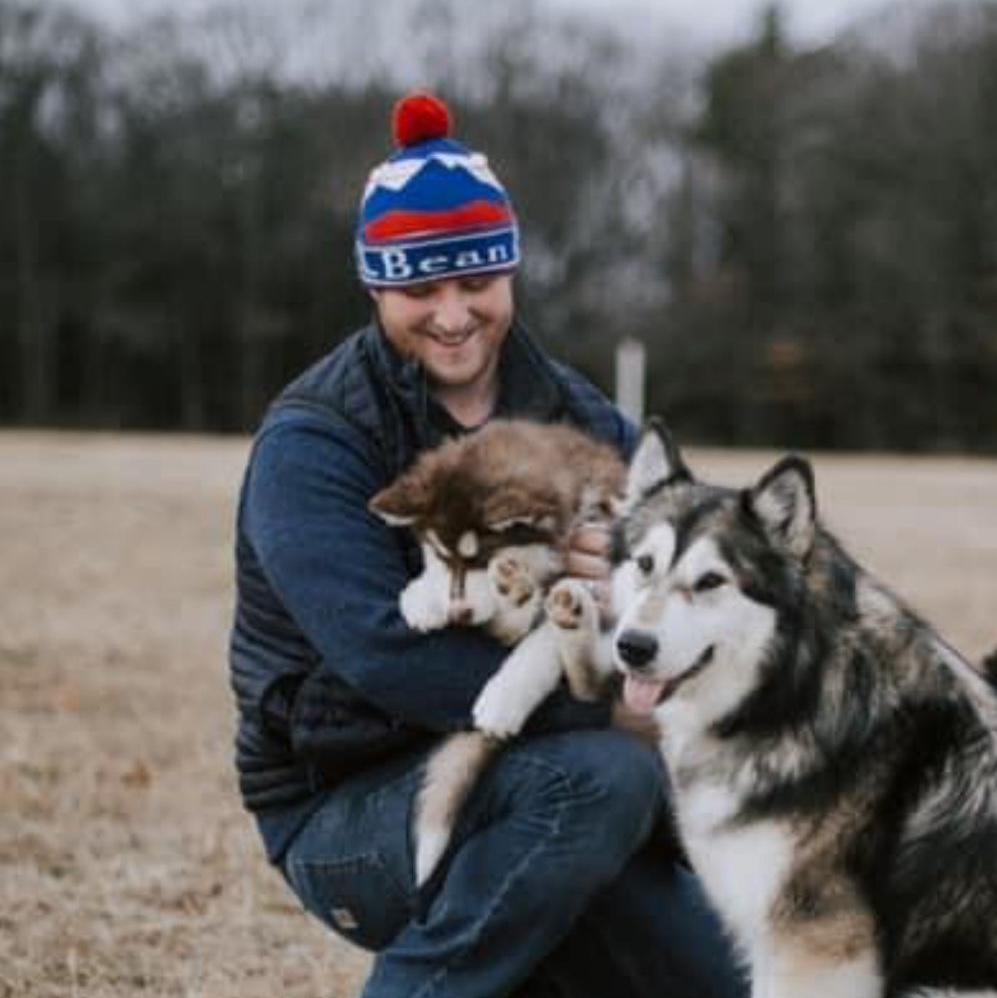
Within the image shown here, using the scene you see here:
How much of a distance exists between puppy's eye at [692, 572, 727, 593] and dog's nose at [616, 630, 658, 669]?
18 cm

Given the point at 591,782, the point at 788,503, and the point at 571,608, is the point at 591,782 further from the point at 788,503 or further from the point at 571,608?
the point at 788,503

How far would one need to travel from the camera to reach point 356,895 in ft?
12.9

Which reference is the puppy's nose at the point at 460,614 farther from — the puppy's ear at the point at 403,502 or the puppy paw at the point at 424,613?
the puppy's ear at the point at 403,502

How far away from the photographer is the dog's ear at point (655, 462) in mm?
3818

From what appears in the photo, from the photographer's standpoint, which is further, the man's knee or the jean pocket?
the jean pocket

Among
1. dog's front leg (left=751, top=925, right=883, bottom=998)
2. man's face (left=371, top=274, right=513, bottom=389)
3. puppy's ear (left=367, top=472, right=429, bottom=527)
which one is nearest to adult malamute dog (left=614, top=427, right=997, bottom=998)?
dog's front leg (left=751, top=925, right=883, bottom=998)

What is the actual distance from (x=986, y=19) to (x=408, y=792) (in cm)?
4561

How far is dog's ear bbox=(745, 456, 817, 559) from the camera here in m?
3.53

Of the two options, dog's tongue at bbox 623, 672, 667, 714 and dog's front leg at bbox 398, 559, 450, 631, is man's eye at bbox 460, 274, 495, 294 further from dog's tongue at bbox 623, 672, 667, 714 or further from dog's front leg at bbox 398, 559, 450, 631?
dog's tongue at bbox 623, 672, 667, 714

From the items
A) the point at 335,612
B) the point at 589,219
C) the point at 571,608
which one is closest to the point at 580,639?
the point at 571,608

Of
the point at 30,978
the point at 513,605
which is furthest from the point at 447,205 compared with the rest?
the point at 30,978

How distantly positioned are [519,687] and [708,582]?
0.48 meters

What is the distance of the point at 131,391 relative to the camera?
45688 millimetres

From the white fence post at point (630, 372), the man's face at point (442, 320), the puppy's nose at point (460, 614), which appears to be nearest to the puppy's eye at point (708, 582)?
the puppy's nose at point (460, 614)
